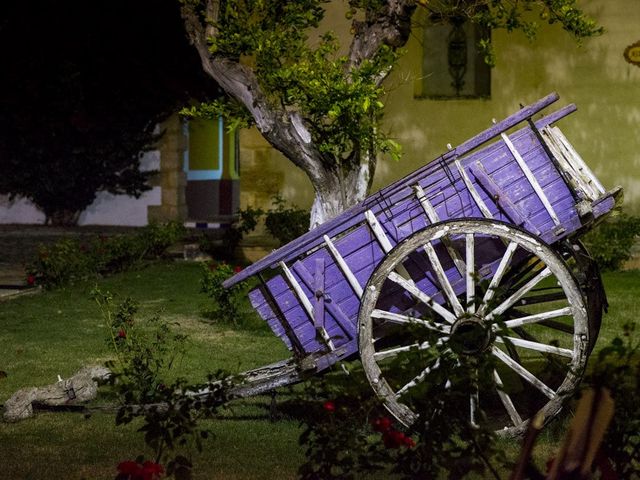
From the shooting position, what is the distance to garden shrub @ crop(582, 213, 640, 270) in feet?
47.4

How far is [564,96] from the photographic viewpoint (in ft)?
51.4

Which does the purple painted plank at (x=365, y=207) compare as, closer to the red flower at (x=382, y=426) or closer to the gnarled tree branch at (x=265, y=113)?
the red flower at (x=382, y=426)

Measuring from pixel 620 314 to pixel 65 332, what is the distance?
5.05 m

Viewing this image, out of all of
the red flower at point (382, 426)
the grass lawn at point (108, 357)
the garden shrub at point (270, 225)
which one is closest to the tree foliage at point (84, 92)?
the garden shrub at point (270, 225)

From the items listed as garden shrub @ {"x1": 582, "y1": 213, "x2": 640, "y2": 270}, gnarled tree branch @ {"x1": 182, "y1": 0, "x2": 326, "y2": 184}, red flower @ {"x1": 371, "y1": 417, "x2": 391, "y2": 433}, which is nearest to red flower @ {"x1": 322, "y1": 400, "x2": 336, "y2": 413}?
red flower @ {"x1": 371, "y1": 417, "x2": 391, "y2": 433}

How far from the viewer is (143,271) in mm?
15422

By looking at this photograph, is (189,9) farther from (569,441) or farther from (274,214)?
(569,441)

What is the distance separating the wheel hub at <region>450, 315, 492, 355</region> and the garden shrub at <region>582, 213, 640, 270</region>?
8.80m

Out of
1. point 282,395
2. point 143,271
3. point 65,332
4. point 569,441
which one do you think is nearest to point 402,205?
point 282,395

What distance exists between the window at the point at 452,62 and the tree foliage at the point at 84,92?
333 inches

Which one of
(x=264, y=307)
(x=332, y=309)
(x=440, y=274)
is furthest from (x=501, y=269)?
(x=264, y=307)

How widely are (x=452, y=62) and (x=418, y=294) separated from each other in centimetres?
1043

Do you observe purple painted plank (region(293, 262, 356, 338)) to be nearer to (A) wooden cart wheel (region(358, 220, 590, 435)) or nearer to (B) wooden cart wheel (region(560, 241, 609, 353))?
(A) wooden cart wheel (region(358, 220, 590, 435))

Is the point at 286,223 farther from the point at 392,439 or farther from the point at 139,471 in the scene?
the point at 139,471
